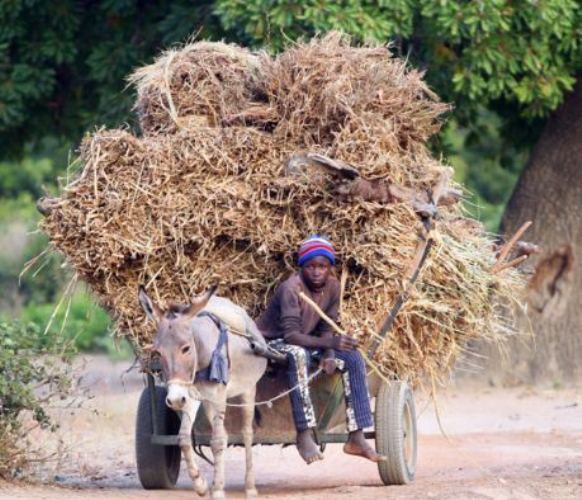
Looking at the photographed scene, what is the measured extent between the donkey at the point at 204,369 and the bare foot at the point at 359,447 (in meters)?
0.66

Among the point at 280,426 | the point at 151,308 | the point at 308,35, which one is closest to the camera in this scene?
the point at 151,308

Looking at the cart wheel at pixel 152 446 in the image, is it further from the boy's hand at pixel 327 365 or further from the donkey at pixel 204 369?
the boy's hand at pixel 327 365

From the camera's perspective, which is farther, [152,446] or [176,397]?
[152,446]

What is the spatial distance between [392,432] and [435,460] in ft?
7.52

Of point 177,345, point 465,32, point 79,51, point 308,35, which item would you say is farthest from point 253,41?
point 177,345

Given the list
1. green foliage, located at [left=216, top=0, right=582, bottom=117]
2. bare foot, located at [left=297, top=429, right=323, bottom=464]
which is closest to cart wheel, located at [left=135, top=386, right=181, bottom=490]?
bare foot, located at [left=297, top=429, right=323, bottom=464]

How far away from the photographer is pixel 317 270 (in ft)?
28.2

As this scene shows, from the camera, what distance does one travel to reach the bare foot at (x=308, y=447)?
28.2 feet

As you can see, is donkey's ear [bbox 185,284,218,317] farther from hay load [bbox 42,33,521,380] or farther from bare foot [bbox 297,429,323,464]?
bare foot [bbox 297,429,323,464]

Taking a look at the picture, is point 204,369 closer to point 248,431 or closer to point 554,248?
point 248,431

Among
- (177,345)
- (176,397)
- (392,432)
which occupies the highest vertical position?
(177,345)

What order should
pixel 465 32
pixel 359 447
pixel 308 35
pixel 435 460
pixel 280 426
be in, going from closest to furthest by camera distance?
1. pixel 359 447
2. pixel 280 426
3. pixel 435 460
4. pixel 465 32
5. pixel 308 35

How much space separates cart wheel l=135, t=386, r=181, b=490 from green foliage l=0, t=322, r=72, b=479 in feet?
1.86

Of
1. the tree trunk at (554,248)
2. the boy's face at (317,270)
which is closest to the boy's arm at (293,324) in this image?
the boy's face at (317,270)
